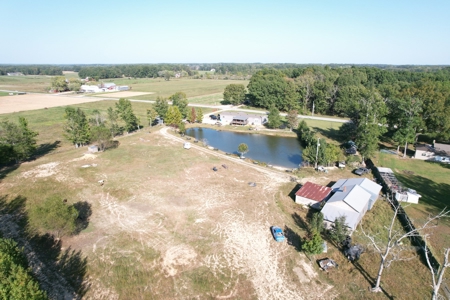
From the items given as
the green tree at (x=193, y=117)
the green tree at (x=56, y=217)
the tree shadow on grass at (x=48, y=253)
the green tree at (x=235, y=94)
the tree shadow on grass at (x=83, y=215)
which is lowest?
the tree shadow on grass at (x=48, y=253)

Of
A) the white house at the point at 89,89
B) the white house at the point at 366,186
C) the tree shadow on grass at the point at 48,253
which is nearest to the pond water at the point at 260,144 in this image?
the white house at the point at 366,186

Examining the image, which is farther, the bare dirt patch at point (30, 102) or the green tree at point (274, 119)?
the bare dirt patch at point (30, 102)

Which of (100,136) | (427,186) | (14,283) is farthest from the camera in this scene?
(100,136)

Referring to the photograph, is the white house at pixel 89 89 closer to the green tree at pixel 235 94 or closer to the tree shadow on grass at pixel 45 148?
the green tree at pixel 235 94

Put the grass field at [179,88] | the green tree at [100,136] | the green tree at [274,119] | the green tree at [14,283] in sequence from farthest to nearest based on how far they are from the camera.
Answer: the grass field at [179,88], the green tree at [274,119], the green tree at [100,136], the green tree at [14,283]

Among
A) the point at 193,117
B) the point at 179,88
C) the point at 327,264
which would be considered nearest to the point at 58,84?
the point at 179,88

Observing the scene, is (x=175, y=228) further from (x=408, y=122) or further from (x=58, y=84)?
(x=58, y=84)

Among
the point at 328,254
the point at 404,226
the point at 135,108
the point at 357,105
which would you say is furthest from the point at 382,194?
the point at 135,108
